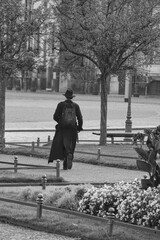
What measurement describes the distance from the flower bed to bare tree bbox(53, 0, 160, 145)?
14.2 m

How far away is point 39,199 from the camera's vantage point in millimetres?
10258

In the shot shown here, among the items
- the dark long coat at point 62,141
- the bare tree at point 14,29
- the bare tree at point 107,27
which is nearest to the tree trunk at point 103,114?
the bare tree at point 107,27

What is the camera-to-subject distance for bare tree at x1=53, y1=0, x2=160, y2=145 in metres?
24.6

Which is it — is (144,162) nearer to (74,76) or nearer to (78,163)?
(78,163)

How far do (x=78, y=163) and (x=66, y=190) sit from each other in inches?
353

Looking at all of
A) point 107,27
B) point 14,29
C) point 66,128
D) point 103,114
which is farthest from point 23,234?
point 103,114

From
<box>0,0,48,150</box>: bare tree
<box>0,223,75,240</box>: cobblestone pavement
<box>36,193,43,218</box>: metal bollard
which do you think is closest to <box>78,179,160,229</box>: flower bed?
<box>36,193,43,218</box>: metal bollard

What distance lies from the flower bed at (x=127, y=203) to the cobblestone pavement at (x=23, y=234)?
0.86m

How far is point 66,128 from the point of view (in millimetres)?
18297

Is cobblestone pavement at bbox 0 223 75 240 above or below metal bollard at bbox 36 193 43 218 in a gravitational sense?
below

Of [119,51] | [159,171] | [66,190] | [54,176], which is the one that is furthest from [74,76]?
[159,171]

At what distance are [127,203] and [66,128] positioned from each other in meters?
8.46

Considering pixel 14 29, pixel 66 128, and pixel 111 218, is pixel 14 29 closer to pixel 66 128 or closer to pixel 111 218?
pixel 66 128

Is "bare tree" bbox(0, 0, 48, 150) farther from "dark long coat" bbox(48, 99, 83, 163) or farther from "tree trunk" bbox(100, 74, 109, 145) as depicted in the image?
"dark long coat" bbox(48, 99, 83, 163)
